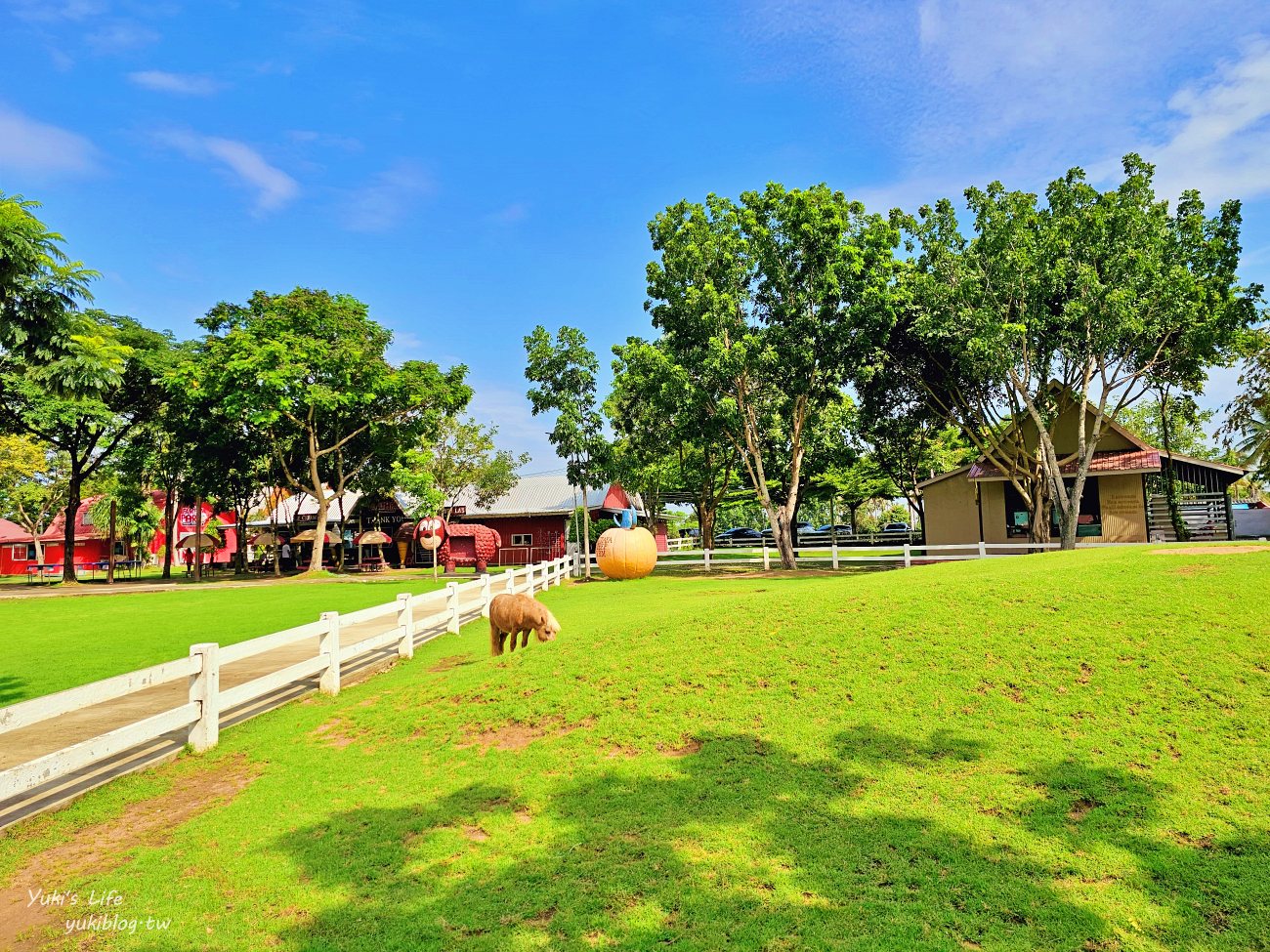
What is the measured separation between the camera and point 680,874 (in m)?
4.42

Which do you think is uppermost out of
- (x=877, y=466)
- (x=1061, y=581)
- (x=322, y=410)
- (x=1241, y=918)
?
(x=322, y=410)

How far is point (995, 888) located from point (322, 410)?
37.6 metres

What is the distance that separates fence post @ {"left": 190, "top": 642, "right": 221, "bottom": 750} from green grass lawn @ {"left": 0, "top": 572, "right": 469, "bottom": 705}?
3.78m

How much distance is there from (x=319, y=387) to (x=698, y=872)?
35.6 metres

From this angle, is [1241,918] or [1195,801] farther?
[1195,801]

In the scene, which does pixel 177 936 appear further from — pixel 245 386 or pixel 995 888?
pixel 245 386

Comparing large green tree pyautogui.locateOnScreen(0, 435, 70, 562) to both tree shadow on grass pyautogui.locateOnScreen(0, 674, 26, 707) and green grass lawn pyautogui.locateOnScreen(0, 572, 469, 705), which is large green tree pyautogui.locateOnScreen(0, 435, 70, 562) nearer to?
green grass lawn pyautogui.locateOnScreen(0, 572, 469, 705)

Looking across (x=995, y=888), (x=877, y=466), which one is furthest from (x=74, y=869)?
(x=877, y=466)

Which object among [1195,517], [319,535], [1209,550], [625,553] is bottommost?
[625,553]

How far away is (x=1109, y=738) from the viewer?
598cm

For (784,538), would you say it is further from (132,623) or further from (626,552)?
(132,623)

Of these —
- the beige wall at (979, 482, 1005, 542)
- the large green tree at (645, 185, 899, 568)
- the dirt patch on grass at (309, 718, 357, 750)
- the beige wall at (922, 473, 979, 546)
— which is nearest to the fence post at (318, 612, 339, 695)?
the dirt patch on grass at (309, 718, 357, 750)

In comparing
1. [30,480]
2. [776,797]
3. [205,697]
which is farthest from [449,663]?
[30,480]

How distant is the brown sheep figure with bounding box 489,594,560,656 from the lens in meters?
10.1
